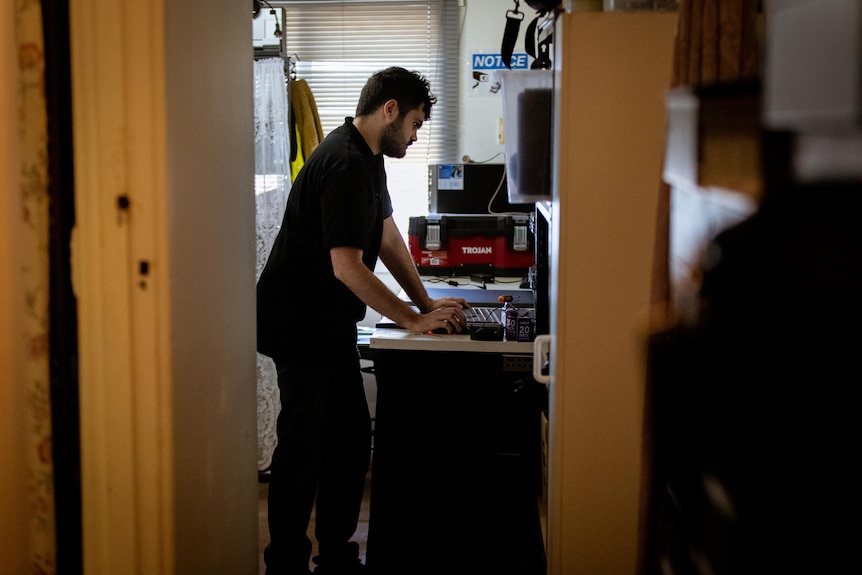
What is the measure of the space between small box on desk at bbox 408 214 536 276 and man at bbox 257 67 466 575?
1.10m

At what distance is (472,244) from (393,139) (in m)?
1.20

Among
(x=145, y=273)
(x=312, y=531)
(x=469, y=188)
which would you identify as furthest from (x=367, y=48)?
(x=145, y=273)

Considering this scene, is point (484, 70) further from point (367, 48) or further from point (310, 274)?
point (310, 274)

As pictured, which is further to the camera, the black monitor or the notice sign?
the notice sign

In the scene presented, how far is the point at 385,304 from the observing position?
Result: 7.81 ft

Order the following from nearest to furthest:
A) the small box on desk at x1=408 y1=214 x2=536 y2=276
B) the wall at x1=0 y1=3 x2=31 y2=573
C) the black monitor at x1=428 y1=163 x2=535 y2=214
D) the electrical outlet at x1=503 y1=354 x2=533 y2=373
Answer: the wall at x1=0 y1=3 x2=31 y2=573, the electrical outlet at x1=503 y1=354 x2=533 y2=373, the small box on desk at x1=408 y1=214 x2=536 y2=276, the black monitor at x1=428 y1=163 x2=535 y2=214

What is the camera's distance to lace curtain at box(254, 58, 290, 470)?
3479 mm

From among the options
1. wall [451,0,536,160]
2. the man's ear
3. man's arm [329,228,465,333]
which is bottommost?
man's arm [329,228,465,333]

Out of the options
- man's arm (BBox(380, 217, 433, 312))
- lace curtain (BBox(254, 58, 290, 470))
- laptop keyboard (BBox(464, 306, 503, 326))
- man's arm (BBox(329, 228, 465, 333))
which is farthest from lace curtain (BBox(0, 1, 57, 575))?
lace curtain (BBox(254, 58, 290, 470))

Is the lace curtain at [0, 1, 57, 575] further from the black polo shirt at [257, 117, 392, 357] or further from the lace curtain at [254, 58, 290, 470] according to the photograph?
the lace curtain at [254, 58, 290, 470]

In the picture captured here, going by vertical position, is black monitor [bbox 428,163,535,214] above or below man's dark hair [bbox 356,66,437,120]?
below

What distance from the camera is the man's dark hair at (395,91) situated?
2.52 meters

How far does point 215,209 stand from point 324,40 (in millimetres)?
3063

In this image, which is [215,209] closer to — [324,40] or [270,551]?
[270,551]
